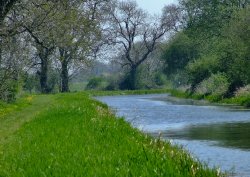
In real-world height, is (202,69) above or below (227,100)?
above

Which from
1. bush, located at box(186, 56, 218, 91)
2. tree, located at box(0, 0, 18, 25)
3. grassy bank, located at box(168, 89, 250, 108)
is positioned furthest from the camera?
bush, located at box(186, 56, 218, 91)

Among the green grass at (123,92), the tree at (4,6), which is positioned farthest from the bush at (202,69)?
the tree at (4,6)

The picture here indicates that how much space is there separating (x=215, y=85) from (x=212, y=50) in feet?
55.8

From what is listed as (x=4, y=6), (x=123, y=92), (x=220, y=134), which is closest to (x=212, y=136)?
(x=220, y=134)

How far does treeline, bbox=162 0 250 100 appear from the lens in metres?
46.7

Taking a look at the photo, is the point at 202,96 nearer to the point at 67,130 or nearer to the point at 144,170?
the point at 67,130

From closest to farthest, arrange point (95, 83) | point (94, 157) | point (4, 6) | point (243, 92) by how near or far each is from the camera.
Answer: point (94, 157)
point (4, 6)
point (243, 92)
point (95, 83)

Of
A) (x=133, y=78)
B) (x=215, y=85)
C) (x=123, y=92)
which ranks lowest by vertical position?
(x=123, y=92)

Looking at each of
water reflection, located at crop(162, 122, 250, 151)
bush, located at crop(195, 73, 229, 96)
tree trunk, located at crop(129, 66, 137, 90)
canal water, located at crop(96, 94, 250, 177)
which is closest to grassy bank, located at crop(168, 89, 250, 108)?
bush, located at crop(195, 73, 229, 96)

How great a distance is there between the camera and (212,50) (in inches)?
2689

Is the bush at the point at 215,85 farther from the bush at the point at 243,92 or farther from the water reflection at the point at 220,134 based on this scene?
the water reflection at the point at 220,134

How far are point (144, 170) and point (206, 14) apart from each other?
81994mm

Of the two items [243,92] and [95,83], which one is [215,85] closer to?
[243,92]

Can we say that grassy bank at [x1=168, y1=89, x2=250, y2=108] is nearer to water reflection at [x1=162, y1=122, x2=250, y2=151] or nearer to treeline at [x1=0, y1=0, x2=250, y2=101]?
treeline at [x1=0, y1=0, x2=250, y2=101]
